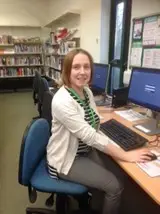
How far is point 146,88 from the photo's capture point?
193 centimetres

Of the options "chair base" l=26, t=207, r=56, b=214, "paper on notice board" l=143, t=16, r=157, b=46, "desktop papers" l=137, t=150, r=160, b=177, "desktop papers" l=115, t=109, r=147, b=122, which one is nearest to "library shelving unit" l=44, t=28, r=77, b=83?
"paper on notice board" l=143, t=16, r=157, b=46

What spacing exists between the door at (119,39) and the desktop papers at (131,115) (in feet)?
2.80

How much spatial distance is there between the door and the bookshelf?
4.03 metres

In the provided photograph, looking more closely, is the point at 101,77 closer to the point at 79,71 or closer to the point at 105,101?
the point at 105,101

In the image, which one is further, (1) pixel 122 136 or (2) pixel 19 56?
(2) pixel 19 56

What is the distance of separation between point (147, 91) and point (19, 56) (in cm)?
601

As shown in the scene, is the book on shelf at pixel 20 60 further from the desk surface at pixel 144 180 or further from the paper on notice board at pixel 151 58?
the desk surface at pixel 144 180

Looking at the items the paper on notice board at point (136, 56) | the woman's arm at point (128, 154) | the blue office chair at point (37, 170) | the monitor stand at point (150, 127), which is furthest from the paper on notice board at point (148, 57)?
the blue office chair at point (37, 170)

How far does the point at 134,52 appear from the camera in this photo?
2965 millimetres

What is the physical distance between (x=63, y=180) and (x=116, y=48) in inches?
105

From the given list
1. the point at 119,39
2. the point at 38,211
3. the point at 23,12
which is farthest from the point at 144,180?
the point at 23,12

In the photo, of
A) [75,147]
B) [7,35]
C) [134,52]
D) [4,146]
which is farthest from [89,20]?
[7,35]

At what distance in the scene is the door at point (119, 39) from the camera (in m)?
3.27

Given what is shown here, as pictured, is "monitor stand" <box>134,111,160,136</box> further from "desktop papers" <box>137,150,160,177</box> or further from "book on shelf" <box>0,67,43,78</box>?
"book on shelf" <box>0,67,43,78</box>
